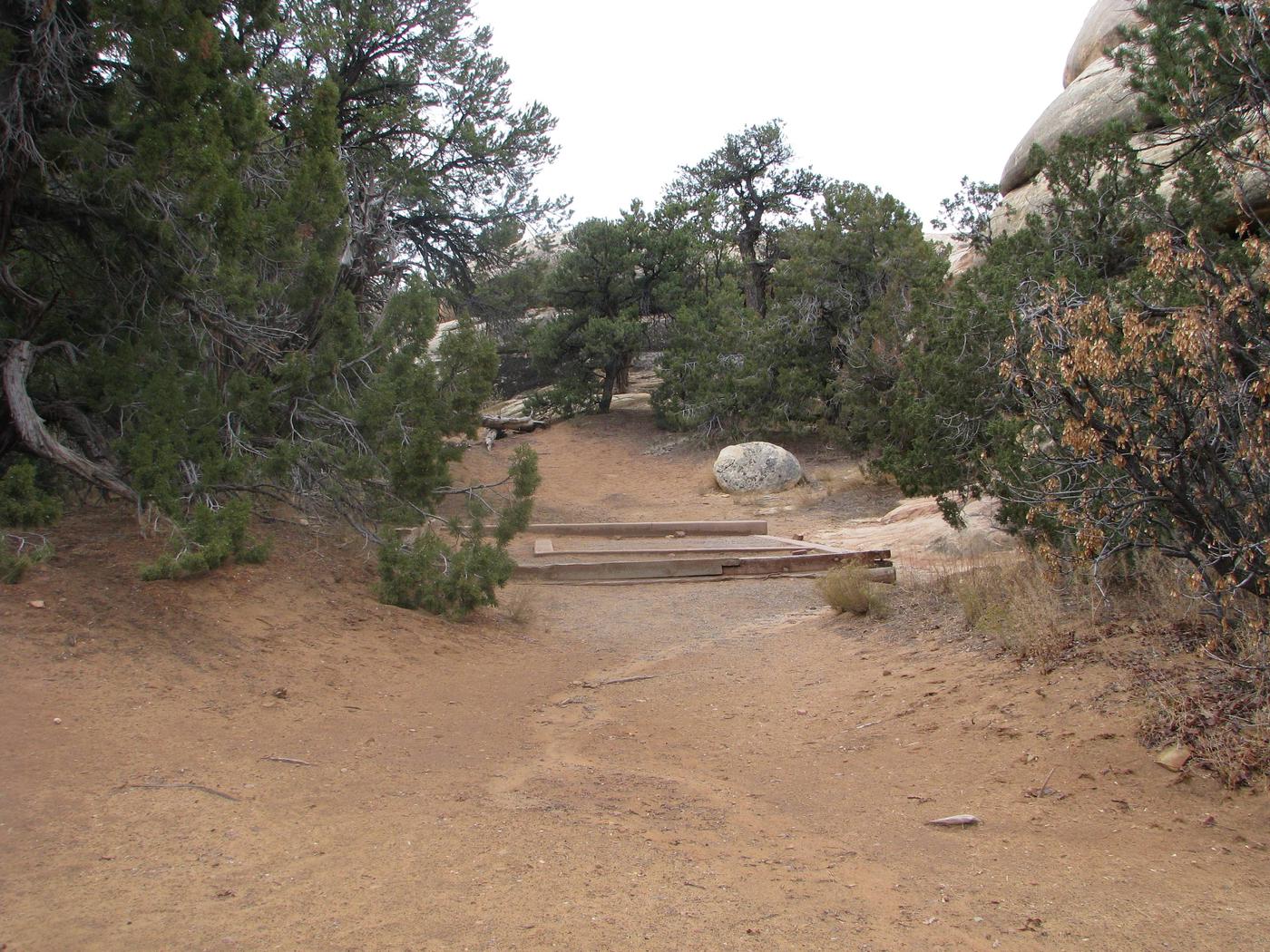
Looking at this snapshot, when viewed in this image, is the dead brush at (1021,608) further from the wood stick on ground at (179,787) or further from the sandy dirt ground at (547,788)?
the wood stick on ground at (179,787)

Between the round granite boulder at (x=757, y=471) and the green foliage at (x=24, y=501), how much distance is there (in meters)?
15.4

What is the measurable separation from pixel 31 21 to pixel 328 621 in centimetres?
497

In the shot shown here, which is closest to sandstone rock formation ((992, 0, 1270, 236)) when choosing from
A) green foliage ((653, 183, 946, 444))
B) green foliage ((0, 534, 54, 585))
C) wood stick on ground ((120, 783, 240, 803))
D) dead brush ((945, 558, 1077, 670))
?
green foliage ((653, 183, 946, 444))

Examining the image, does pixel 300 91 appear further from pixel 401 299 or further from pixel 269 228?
pixel 269 228

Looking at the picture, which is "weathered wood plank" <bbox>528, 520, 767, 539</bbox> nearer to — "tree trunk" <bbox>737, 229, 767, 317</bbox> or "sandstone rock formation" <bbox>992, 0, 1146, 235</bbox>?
"sandstone rock formation" <bbox>992, 0, 1146, 235</bbox>

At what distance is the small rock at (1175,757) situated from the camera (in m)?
4.88

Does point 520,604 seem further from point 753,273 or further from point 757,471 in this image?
point 753,273

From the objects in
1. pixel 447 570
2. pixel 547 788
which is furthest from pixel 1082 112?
pixel 547 788

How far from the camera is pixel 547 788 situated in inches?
210

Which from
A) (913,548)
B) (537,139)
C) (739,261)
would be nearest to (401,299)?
(913,548)

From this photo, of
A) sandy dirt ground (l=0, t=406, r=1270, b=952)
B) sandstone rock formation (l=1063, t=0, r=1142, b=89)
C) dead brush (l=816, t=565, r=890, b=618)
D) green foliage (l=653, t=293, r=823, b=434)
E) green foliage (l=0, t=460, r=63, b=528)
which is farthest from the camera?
green foliage (l=653, t=293, r=823, b=434)

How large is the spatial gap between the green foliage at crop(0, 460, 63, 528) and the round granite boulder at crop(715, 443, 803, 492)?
50.6 ft

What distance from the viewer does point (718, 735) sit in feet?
21.8

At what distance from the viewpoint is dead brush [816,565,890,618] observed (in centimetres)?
957
